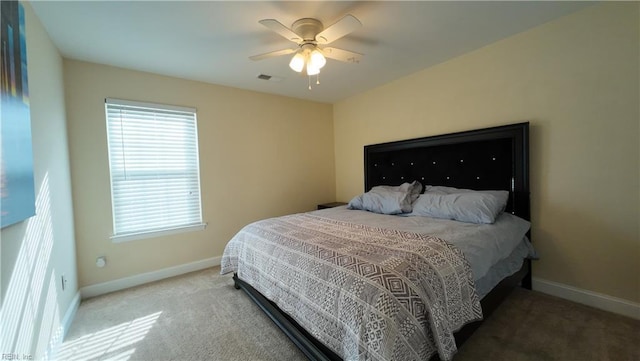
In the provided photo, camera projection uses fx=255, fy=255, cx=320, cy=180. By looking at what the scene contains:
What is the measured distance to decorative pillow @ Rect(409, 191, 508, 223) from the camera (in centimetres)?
221

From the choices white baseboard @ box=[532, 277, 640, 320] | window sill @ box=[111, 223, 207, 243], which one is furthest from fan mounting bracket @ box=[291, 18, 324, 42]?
white baseboard @ box=[532, 277, 640, 320]

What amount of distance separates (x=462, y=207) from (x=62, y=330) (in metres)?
3.42

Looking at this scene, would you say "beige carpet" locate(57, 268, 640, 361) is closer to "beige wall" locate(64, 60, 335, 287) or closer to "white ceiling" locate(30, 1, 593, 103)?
"beige wall" locate(64, 60, 335, 287)

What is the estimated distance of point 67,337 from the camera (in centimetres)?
194

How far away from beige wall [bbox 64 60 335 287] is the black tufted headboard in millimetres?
1282

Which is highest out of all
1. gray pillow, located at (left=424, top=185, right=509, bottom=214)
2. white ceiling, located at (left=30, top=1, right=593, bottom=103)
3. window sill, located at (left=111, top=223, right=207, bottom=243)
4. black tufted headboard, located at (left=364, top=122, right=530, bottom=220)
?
white ceiling, located at (left=30, top=1, right=593, bottom=103)

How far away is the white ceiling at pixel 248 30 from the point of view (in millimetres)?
1881

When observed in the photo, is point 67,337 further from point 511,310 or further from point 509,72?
point 509,72

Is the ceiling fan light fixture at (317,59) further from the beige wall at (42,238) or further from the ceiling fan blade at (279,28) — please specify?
the beige wall at (42,238)

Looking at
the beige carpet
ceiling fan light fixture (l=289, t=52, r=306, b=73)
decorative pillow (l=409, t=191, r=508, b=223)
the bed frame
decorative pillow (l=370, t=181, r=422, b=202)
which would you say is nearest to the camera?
the beige carpet

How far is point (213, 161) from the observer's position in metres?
3.38

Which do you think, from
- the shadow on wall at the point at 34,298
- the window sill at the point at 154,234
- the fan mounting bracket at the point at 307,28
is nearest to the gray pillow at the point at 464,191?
the fan mounting bracket at the point at 307,28

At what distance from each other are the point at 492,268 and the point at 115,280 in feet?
11.9

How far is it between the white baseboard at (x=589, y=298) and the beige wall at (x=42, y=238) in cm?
367
